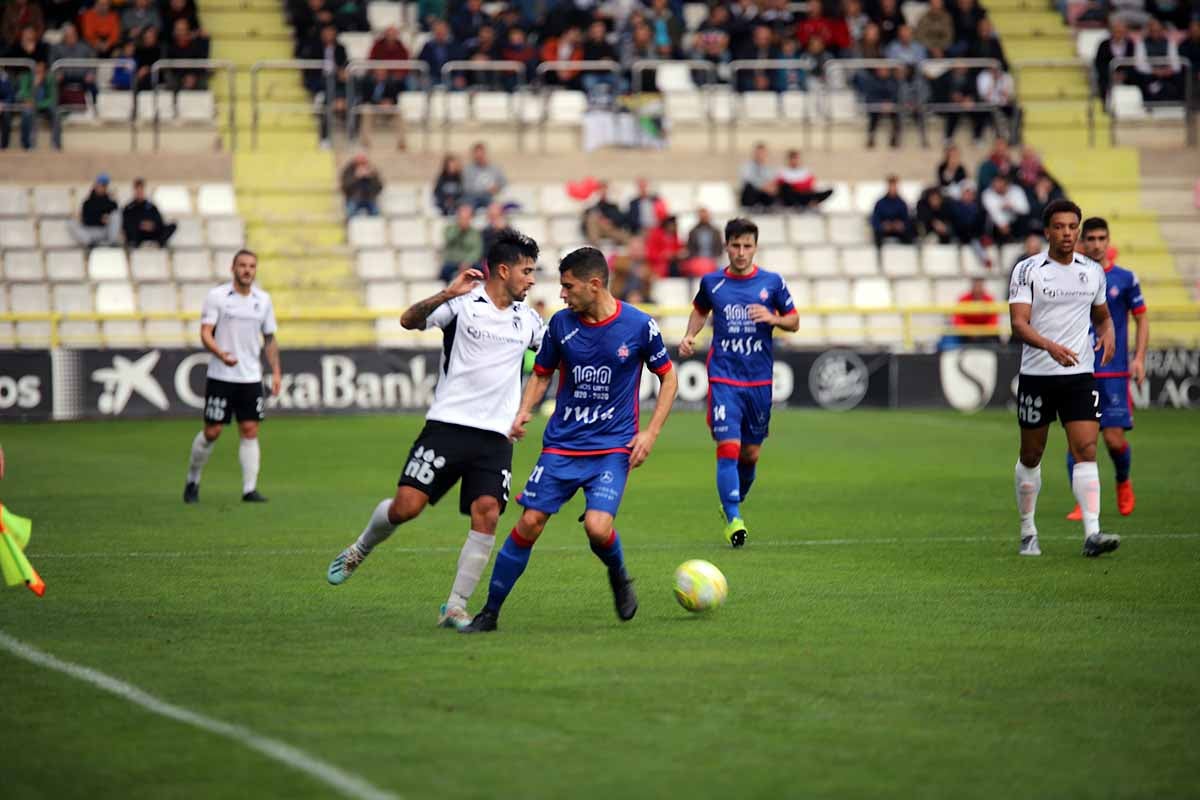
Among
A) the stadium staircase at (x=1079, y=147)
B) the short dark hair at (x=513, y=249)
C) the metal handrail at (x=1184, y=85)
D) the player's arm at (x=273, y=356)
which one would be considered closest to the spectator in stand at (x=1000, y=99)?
the stadium staircase at (x=1079, y=147)

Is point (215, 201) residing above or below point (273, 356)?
above

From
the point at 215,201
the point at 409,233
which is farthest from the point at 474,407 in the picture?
the point at 215,201

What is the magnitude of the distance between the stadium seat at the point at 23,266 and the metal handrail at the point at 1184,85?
62.0 feet

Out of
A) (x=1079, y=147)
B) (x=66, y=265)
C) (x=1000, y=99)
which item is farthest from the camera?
(x=1079, y=147)

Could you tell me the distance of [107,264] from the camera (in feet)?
89.6

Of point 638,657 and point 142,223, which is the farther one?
point 142,223

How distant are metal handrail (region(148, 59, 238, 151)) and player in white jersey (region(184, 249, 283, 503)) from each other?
13.4 m

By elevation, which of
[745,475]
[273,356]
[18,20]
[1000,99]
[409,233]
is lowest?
[745,475]

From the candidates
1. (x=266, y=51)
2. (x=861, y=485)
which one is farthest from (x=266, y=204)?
(x=861, y=485)

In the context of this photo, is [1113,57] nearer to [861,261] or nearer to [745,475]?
[861,261]

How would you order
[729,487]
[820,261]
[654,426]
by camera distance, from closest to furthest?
[654,426] → [729,487] → [820,261]

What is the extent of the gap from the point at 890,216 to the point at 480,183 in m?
6.72

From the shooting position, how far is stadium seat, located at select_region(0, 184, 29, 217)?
27.7 metres

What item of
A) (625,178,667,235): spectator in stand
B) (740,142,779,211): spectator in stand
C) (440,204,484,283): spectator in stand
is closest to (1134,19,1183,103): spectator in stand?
(740,142,779,211): spectator in stand
